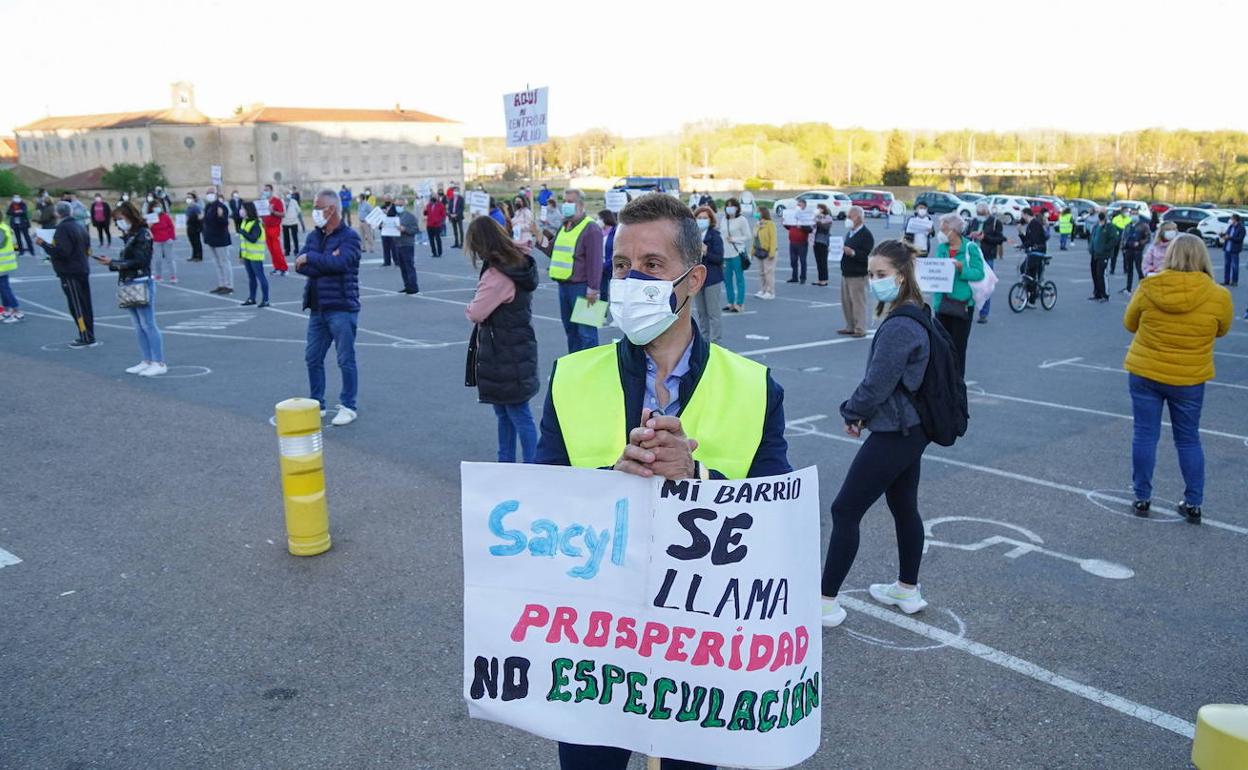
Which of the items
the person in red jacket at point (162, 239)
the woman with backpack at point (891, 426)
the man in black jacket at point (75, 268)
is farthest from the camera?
the person in red jacket at point (162, 239)

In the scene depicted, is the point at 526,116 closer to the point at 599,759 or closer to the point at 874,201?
the point at 599,759

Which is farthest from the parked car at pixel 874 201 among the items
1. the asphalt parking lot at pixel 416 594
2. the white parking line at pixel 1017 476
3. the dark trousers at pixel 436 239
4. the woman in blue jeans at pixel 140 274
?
the white parking line at pixel 1017 476

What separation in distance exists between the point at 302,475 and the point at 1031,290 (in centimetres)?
1611

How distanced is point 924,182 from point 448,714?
95072 mm

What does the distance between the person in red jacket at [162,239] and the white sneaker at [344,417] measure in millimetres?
12350

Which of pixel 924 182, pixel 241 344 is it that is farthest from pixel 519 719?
pixel 924 182

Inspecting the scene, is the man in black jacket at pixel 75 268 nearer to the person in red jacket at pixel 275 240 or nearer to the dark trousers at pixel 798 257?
the person in red jacket at pixel 275 240

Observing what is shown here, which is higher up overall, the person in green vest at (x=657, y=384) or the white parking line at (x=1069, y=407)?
the person in green vest at (x=657, y=384)

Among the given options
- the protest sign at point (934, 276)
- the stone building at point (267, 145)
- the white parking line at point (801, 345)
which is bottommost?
the white parking line at point (801, 345)

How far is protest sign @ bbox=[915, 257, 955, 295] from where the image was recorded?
952 cm

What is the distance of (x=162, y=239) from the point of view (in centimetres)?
2003

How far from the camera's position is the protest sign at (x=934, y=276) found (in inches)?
375

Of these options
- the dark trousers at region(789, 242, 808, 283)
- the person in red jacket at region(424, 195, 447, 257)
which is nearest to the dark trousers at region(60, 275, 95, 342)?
the dark trousers at region(789, 242, 808, 283)

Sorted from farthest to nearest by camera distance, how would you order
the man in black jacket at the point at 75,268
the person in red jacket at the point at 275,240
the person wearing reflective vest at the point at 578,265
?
1. the person in red jacket at the point at 275,240
2. the man in black jacket at the point at 75,268
3. the person wearing reflective vest at the point at 578,265
